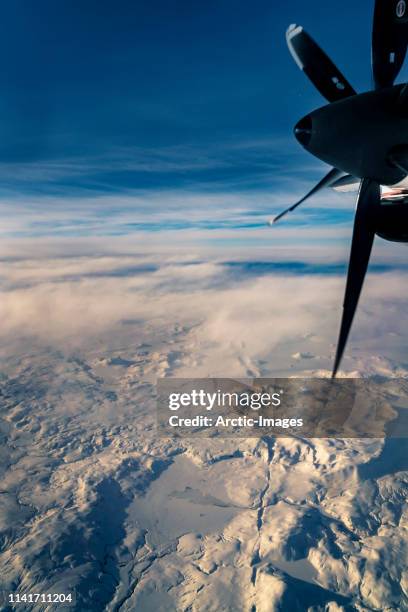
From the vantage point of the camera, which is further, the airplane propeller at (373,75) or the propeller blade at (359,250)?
the propeller blade at (359,250)

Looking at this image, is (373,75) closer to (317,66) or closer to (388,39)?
(388,39)

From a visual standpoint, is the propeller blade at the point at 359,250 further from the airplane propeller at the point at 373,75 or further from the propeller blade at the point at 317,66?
the propeller blade at the point at 317,66

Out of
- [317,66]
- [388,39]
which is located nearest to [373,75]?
[388,39]

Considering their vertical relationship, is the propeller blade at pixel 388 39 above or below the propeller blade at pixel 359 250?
above

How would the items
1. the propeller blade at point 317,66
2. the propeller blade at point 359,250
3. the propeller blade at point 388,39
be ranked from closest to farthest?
the propeller blade at point 388,39 < the propeller blade at point 317,66 < the propeller blade at point 359,250

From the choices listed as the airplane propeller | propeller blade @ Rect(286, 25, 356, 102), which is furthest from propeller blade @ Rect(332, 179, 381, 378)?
propeller blade @ Rect(286, 25, 356, 102)

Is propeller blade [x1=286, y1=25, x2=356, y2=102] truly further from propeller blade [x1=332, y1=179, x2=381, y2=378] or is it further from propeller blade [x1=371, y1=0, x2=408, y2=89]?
propeller blade [x1=332, y1=179, x2=381, y2=378]

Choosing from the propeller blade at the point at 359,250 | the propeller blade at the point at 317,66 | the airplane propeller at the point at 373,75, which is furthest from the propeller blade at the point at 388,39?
the propeller blade at the point at 359,250

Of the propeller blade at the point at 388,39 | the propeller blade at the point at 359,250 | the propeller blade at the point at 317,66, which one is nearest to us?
the propeller blade at the point at 388,39

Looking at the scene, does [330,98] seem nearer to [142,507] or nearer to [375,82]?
[375,82]
